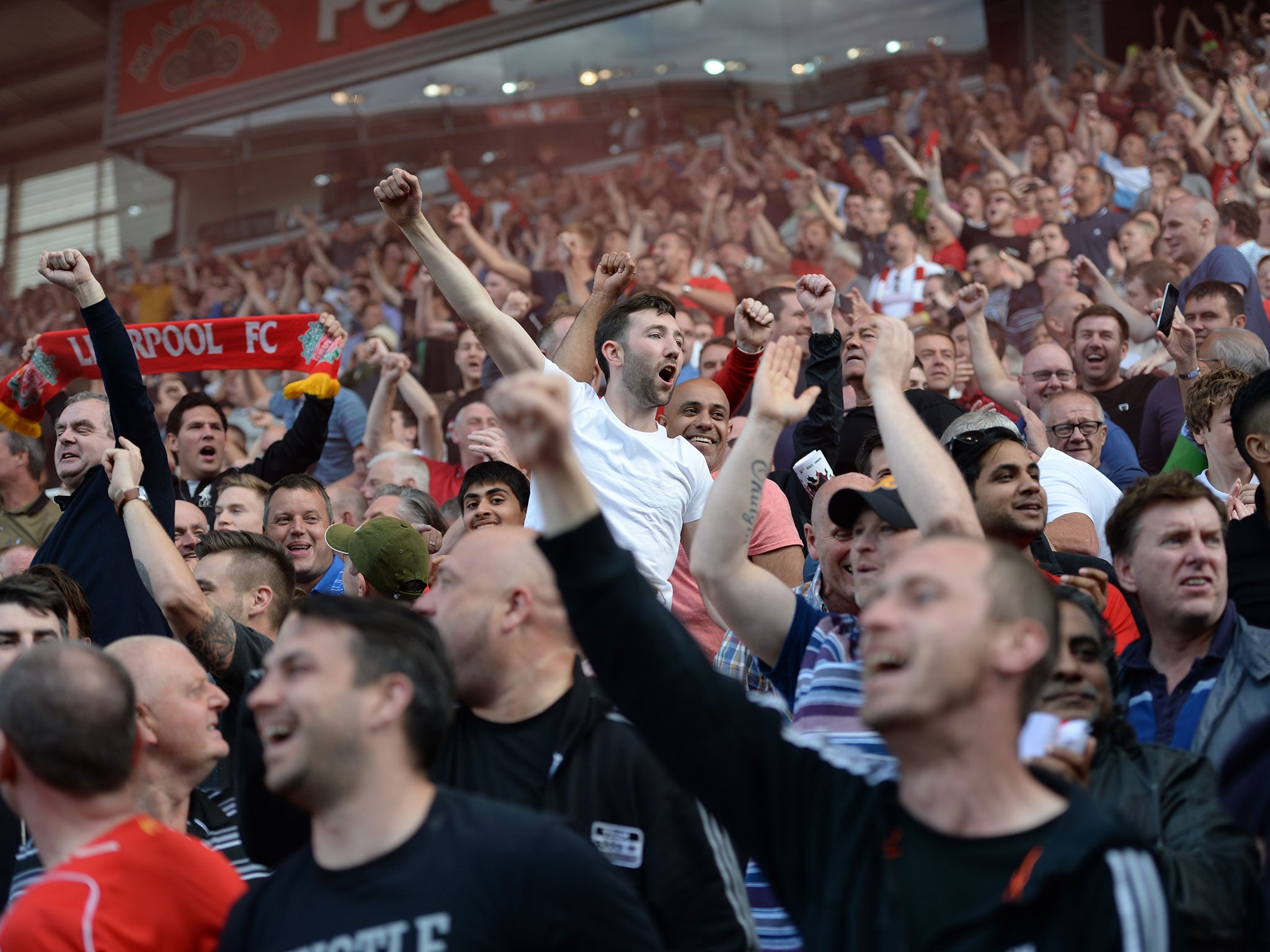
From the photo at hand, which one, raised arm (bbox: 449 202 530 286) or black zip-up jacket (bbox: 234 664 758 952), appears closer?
black zip-up jacket (bbox: 234 664 758 952)

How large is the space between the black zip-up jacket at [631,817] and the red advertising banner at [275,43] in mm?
11513

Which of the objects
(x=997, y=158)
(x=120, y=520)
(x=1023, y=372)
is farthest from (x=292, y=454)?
(x=997, y=158)

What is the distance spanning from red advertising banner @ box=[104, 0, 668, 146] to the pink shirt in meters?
9.69

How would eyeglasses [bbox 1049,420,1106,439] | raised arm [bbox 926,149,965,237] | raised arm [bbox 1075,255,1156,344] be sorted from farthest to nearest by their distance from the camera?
1. raised arm [bbox 926,149,965,237]
2. raised arm [bbox 1075,255,1156,344]
3. eyeglasses [bbox 1049,420,1106,439]

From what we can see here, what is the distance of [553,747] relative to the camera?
7.23ft

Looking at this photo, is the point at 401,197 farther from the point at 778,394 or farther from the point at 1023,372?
the point at 1023,372

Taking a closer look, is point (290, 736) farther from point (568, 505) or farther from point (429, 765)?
point (568, 505)

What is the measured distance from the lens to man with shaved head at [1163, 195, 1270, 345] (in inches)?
229

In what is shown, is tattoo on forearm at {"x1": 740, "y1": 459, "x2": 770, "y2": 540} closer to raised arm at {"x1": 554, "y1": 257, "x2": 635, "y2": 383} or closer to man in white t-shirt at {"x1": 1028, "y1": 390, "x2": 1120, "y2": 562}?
man in white t-shirt at {"x1": 1028, "y1": 390, "x2": 1120, "y2": 562}

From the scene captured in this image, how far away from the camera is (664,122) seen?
43.5ft

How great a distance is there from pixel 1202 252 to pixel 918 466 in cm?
475

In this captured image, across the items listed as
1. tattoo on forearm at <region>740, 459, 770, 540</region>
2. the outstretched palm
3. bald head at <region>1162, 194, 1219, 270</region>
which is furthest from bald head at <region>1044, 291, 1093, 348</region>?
tattoo on forearm at <region>740, 459, 770, 540</region>

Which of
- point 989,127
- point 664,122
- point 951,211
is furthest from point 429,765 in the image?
point 664,122

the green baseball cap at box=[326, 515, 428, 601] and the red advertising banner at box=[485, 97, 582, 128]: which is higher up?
the red advertising banner at box=[485, 97, 582, 128]
